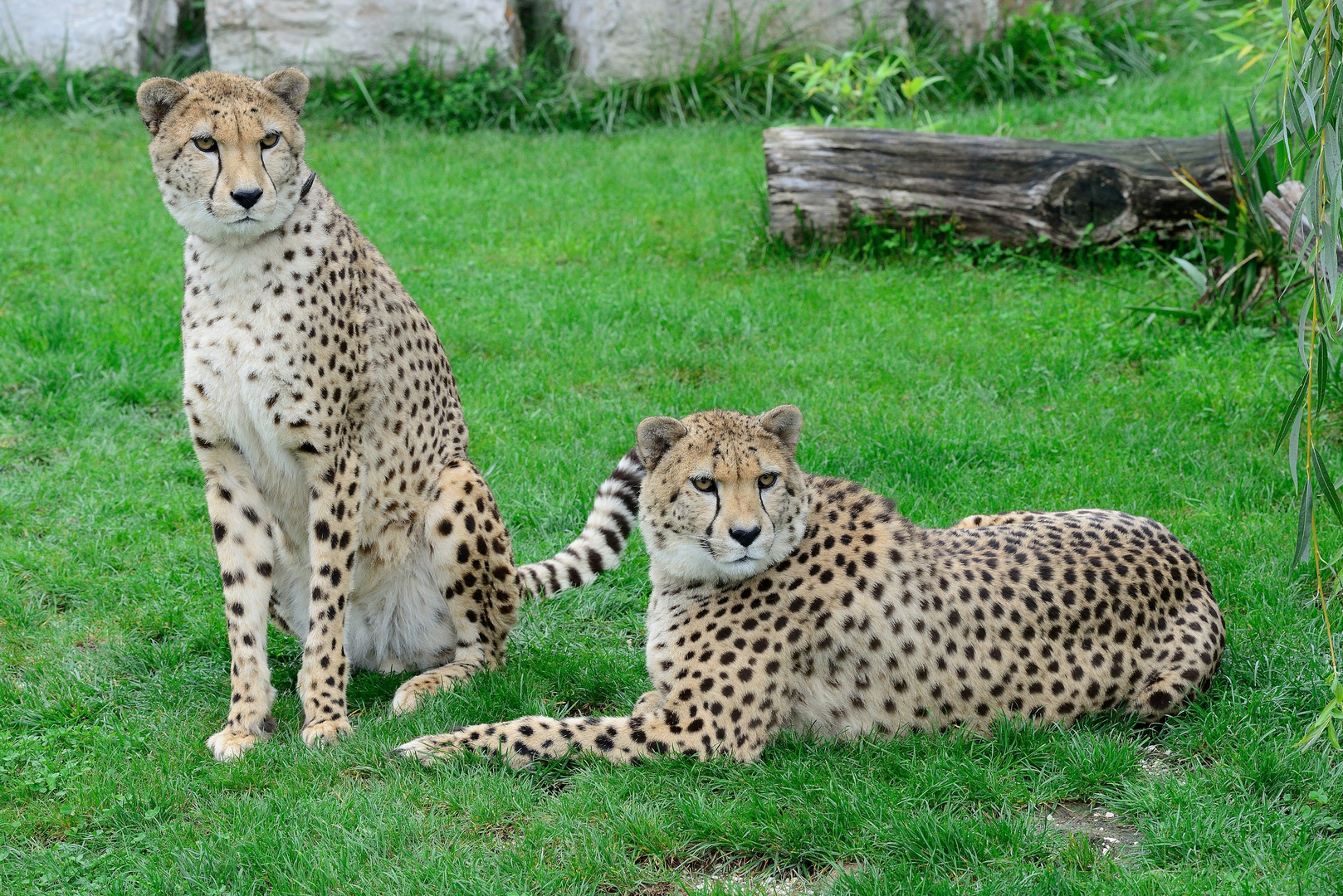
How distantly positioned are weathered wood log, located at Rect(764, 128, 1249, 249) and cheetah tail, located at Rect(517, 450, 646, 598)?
12.0ft

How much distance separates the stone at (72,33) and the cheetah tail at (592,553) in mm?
7541

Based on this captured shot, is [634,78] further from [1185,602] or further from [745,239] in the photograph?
[1185,602]

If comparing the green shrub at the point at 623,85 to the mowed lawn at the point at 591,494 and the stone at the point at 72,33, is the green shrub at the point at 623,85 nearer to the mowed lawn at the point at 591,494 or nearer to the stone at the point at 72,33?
the stone at the point at 72,33

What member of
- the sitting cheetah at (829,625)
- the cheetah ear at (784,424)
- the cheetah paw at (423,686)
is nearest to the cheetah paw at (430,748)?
the sitting cheetah at (829,625)

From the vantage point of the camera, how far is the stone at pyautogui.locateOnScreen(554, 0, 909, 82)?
10250 millimetres

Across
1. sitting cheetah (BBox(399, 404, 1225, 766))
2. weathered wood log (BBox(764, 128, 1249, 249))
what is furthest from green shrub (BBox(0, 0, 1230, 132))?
sitting cheetah (BBox(399, 404, 1225, 766))

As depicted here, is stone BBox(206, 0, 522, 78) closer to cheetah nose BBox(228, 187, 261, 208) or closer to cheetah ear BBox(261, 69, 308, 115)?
cheetah ear BBox(261, 69, 308, 115)

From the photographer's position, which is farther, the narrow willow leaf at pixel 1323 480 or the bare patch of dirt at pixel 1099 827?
the bare patch of dirt at pixel 1099 827

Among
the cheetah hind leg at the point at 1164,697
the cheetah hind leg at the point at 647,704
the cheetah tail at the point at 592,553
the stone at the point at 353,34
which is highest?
the stone at the point at 353,34

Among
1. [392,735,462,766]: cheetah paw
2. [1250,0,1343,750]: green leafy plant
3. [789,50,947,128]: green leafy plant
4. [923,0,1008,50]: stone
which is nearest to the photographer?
[1250,0,1343,750]: green leafy plant

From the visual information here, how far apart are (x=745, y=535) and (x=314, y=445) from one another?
4.24ft

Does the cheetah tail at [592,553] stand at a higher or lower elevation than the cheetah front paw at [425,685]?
higher

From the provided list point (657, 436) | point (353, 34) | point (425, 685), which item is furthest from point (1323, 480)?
point (353, 34)

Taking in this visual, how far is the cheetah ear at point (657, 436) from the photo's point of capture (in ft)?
12.0
